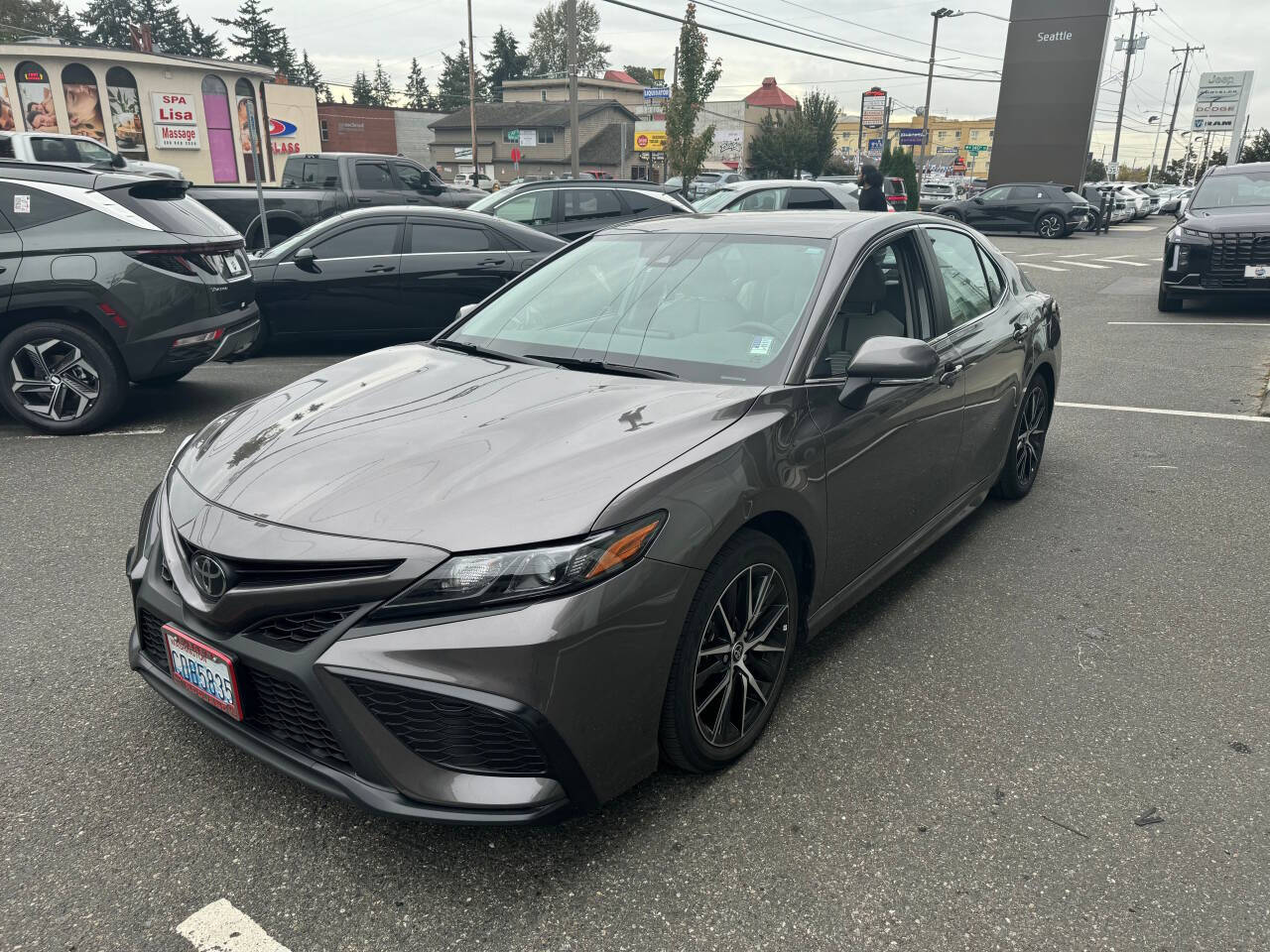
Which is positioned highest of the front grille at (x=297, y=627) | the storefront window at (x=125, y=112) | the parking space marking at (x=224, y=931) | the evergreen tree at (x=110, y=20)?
the evergreen tree at (x=110, y=20)

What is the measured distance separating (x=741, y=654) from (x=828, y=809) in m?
0.48

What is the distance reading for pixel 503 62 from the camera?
101 meters

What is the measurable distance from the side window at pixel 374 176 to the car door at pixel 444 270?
7544mm

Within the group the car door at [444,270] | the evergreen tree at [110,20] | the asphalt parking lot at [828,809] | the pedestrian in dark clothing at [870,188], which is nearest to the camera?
the asphalt parking lot at [828,809]

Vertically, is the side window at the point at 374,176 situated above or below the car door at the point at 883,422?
above

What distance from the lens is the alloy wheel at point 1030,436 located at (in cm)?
479

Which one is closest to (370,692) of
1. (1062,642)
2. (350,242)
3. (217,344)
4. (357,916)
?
(357,916)

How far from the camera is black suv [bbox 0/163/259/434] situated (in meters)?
5.85

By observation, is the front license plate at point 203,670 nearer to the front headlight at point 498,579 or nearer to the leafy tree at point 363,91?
the front headlight at point 498,579

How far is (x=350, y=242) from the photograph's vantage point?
8336mm

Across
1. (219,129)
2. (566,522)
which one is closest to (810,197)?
(566,522)

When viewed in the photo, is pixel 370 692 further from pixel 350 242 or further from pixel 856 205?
pixel 856 205

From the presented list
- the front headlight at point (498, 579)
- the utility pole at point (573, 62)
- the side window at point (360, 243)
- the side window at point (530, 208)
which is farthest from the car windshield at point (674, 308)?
the utility pole at point (573, 62)

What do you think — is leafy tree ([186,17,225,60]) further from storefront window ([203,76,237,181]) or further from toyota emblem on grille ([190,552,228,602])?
toyota emblem on grille ([190,552,228,602])
